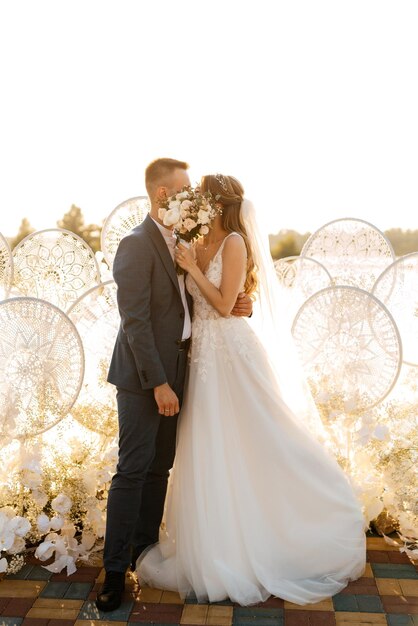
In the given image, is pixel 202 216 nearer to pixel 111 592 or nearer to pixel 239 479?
pixel 239 479

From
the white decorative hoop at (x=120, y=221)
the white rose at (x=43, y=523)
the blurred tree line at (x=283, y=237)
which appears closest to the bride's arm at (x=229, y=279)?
the white rose at (x=43, y=523)

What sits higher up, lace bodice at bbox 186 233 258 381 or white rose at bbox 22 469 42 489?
lace bodice at bbox 186 233 258 381

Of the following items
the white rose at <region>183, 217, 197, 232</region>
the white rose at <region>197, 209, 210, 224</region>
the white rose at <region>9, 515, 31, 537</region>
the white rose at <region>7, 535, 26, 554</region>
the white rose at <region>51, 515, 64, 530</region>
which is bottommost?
the white rose at <region>7, 535, 26, 554</region>

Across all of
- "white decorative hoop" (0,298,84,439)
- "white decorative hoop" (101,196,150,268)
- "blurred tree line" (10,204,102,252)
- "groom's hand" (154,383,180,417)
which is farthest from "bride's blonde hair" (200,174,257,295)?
"blurred tree line" (10,204,102,252)

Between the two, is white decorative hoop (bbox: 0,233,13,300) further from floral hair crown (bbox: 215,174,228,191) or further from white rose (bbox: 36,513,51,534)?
floral hair crown (bbox: 215,174,228,191)

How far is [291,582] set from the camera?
10.8 feet

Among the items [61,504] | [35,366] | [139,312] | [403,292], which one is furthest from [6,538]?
[403,292]

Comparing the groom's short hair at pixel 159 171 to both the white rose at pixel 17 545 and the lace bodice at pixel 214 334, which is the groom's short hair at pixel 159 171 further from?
the white rose at pixel 17 545

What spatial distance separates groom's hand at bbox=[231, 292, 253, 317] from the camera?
3.66 m

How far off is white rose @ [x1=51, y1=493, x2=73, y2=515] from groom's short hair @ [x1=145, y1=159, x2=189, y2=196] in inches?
60.9

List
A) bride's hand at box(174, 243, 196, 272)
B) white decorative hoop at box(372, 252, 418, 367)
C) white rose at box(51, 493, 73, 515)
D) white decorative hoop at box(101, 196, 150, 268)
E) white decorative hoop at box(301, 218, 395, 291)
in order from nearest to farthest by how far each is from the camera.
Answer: bride's hand at box(174, 243, 196, 272), white rose at box(51, 493, 73, 515), white decorative hoop at box(372, 252, 418, 367), white decorative hoop at box(101, 196, 150, 268), white decorative hoop at box(301, 218, 395, 291)

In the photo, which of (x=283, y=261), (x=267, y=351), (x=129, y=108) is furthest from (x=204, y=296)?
(x=129, y=108)

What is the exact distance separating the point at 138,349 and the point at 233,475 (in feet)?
2.43

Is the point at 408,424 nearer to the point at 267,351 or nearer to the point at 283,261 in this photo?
the point at 267,351
